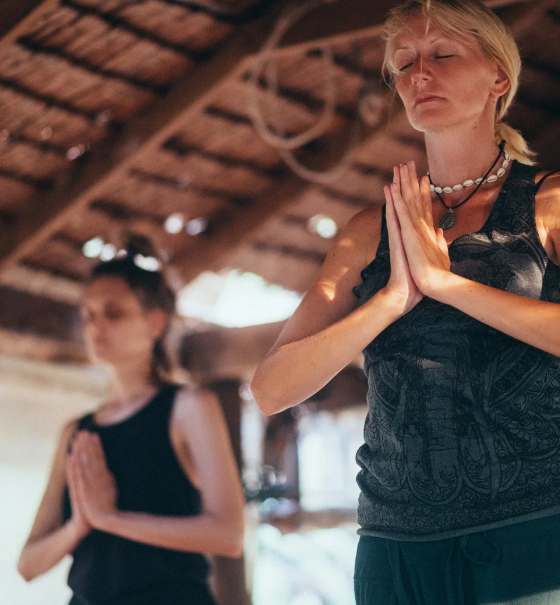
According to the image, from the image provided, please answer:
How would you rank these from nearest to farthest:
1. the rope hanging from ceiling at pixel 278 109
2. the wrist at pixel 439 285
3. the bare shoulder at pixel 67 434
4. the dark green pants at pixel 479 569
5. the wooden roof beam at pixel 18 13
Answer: the dark green pants at pixel 479 569
the wrist at pixel 439 285
the bare shoulder at pixel 67 434
the wooden roof beam at pixel 18 13
the rope hanging from ceiling at pixel 278 109

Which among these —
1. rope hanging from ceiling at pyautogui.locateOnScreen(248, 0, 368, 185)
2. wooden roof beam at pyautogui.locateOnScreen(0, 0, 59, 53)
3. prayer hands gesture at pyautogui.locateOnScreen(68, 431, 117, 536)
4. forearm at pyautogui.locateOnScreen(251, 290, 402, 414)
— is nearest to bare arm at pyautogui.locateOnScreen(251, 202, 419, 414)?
forearm at pyautogui.locateOnScreen(251, 290, 402, 414)

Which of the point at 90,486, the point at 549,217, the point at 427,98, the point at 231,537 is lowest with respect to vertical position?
the point at 231,537

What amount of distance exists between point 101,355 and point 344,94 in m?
2.36

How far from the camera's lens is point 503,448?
115 centimetres

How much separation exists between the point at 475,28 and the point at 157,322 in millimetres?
1376

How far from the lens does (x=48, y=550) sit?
7.15 ft

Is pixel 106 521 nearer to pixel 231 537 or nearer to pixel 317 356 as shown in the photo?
pixel 231 537

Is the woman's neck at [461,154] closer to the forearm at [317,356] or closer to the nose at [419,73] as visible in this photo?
the nose at [419,73]

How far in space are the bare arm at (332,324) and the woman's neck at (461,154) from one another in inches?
4.9

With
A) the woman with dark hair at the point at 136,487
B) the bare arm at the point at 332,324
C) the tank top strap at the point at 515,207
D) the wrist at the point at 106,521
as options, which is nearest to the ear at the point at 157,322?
the woman with dark hair at the point at 136,487

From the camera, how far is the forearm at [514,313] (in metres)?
1.15

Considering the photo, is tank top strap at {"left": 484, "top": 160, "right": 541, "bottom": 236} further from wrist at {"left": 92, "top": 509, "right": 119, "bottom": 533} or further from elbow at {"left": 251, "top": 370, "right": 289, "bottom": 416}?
wrist at {"left": 92, "top": 509, "right": 119, "bottom": 533}

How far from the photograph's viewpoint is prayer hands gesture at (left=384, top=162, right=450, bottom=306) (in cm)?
123

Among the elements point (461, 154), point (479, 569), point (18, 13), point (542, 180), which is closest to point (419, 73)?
point (461, 154)
